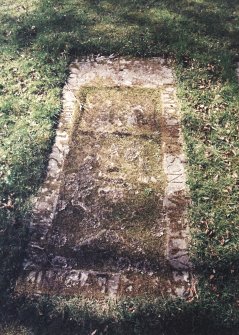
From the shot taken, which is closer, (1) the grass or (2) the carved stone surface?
(1) the grass

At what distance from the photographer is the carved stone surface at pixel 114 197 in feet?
10.3

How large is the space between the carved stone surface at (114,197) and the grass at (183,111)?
5.3 inches

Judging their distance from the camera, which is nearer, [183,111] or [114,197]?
[114,197]

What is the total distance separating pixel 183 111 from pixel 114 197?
1.39 metres

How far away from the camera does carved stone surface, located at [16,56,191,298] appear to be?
3.14 metres

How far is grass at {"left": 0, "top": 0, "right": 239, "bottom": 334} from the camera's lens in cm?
293

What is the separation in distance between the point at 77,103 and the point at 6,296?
2.38 m

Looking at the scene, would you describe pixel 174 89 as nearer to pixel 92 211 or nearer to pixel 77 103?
pixel 77 103

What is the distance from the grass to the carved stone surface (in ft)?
0.44

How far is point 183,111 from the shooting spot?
4340 millimetres

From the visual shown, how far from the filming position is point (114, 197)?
366 cm

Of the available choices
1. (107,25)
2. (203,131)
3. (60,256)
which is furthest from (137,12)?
(60,256)

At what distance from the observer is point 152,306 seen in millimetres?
2938

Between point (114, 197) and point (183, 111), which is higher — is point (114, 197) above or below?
below
